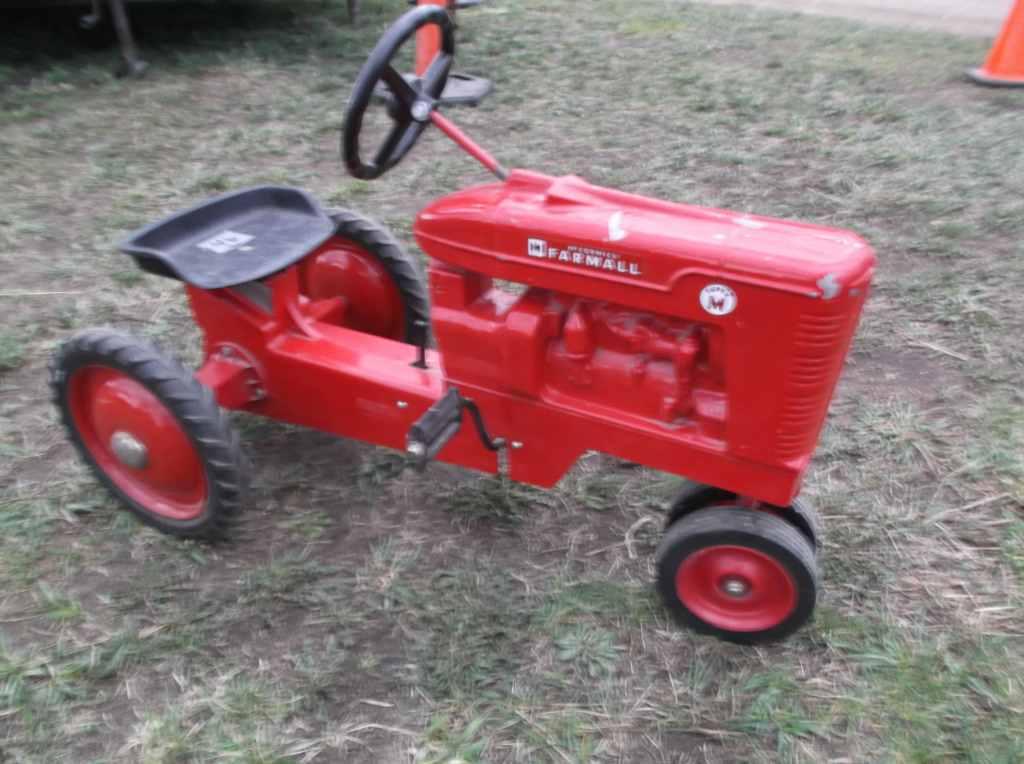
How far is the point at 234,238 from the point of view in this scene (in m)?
2.45

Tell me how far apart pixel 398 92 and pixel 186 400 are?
0.88 meters

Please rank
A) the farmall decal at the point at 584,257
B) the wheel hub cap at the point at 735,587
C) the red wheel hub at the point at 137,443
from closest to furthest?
the farmall decal at the point at 584,257, the wheel hub cap at the point at 735,587, the red wheel hub at the point at 137,443

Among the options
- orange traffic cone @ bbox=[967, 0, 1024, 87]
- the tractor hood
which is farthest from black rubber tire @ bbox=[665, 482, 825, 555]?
orange traffic cone @ bbox=[967, 0, 1024, 87]

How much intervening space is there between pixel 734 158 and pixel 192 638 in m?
3.80

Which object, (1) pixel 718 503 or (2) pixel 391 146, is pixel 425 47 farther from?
(1) pixel 718 503

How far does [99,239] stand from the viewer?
3.95 m

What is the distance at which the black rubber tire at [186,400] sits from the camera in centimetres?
211

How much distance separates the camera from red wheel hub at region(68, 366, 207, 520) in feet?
7.22

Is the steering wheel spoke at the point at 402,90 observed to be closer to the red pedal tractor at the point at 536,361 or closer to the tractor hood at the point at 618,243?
the red pedal tractor at the point at 536,361

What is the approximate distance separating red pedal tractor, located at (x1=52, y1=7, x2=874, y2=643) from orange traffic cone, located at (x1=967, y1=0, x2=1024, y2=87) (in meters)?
5.08

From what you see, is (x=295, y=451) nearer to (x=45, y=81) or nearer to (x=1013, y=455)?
(x=1013, y=455)

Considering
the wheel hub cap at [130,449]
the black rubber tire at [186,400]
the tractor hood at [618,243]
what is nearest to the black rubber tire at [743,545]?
the tractor hood at [618,243]

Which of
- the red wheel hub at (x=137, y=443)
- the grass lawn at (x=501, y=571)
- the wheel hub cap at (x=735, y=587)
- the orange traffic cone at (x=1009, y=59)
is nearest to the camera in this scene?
the grass lawn at (x=501, y=571)

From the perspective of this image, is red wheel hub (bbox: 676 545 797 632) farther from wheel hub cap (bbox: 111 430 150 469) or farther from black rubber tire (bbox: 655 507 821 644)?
wheel hub cap (bbox: 111 430 150 469)
